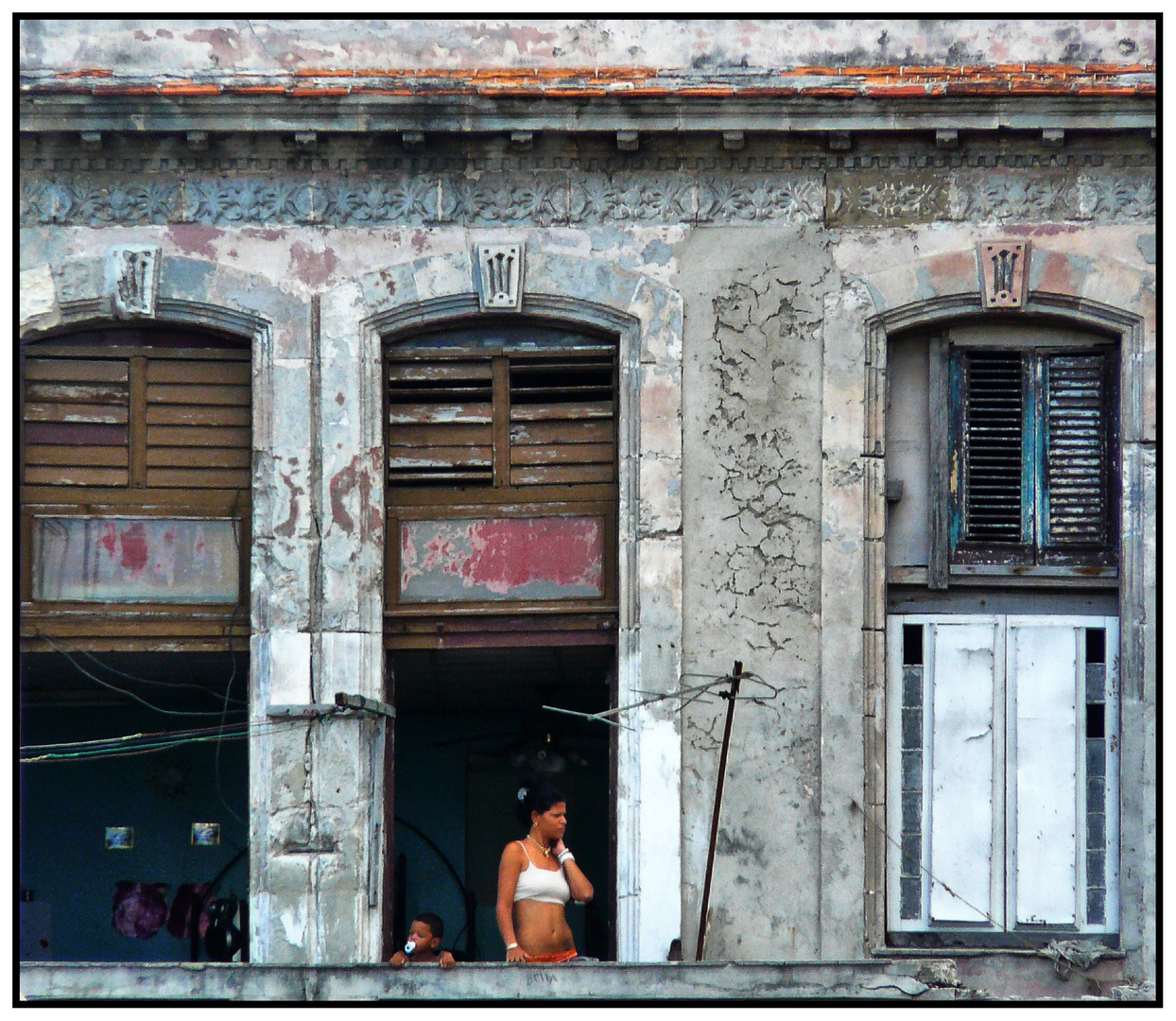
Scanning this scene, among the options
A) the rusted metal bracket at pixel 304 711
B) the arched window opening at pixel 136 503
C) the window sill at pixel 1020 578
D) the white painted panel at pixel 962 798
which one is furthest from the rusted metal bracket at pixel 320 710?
the white painted panel at pixel 962 798

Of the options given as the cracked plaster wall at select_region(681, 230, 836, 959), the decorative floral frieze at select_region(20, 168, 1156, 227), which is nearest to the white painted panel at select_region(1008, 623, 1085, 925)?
the cracked plaster wall at select_region(681, 230, 836, 959)

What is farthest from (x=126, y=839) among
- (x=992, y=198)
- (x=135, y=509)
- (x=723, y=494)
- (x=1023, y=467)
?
(x=992, y=198)

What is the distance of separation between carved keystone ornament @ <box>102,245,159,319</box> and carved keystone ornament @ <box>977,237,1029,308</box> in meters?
5.62

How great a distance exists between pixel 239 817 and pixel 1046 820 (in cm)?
676

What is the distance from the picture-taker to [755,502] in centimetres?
1283

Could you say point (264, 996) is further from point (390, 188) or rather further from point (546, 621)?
point (390, 188)

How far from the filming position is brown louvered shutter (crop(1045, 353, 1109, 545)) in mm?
13062

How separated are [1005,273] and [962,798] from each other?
3.53 meters

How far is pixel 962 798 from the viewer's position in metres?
12.8

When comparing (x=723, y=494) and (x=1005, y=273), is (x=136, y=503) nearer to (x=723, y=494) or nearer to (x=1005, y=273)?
(x=723, y=494)

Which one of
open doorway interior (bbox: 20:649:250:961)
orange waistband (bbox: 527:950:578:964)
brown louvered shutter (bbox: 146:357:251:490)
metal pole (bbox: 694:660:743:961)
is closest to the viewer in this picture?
metal pole (bbox: 694:660:743:961)

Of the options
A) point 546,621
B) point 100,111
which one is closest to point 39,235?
point 100,111

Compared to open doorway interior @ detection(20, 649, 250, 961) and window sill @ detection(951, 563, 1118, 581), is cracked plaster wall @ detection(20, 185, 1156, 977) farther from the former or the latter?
open doorway interior @ detection(20, 649, 250, 961)

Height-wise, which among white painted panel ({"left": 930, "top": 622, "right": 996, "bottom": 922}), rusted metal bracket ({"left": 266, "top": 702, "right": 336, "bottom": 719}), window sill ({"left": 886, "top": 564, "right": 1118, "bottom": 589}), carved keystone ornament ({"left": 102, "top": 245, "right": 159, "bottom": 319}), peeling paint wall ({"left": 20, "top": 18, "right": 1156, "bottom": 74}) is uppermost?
peeling paint wall ({"left": 20, "top": 18, "right": 1156, "bottom": 74})
